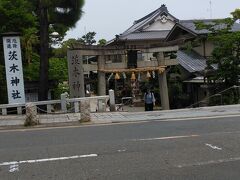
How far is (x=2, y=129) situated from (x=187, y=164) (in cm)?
837

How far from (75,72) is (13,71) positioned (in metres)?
4.38

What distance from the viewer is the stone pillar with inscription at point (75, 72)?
76.1 ft

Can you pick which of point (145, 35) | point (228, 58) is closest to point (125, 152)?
point (228, 58)

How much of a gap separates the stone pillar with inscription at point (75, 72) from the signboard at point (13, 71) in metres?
3.97

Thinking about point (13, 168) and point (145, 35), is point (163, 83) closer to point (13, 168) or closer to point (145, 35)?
point (13, 168)

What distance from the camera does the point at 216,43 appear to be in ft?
90.5

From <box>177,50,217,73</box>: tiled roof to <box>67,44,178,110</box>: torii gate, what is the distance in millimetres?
5930

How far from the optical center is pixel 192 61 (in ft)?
113

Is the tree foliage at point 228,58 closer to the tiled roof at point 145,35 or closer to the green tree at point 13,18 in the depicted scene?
the green tree at point 13,18

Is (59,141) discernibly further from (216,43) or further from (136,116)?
(216,43)

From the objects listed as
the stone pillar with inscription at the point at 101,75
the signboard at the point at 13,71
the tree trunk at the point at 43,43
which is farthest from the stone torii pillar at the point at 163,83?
the signboard at the point at 13,71

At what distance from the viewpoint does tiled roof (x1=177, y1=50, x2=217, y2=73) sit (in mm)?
32500

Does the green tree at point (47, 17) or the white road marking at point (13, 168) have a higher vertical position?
the green tree at point (47, 17)

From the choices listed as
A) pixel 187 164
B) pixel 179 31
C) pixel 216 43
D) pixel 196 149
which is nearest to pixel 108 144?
pixel 196 149
